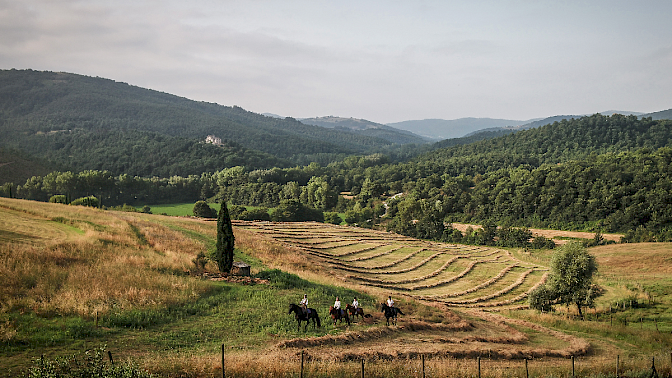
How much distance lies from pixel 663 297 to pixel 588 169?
93391mm

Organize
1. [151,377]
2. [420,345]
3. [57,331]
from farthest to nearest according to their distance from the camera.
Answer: [420,345]
[57,331]
[151,377]

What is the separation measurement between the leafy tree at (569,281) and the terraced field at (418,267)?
5065 millimetres

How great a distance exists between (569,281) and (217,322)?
1473 inches

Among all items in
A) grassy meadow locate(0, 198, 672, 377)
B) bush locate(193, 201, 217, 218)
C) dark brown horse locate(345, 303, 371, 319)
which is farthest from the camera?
bush locate(193, 201, 217, 218)

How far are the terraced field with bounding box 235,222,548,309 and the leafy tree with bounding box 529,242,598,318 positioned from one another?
5065 mm

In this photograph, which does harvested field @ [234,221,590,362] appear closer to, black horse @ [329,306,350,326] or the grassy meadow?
the grassy meadow

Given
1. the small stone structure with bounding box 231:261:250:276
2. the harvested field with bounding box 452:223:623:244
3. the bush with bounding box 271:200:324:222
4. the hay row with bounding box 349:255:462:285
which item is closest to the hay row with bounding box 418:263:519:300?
the hay row with bounding box 349:255:462:285

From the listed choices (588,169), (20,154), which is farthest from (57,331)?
(20,154)

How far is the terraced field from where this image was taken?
4994cm

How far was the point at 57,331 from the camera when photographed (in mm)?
15984

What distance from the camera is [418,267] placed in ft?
210

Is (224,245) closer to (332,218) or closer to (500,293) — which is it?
(500,293)

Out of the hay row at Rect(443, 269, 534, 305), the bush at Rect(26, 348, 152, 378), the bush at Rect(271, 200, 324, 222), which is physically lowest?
the hay row at Rect(443, 269, 534, 305)

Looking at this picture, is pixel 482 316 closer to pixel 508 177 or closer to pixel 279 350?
pixel 279 350
